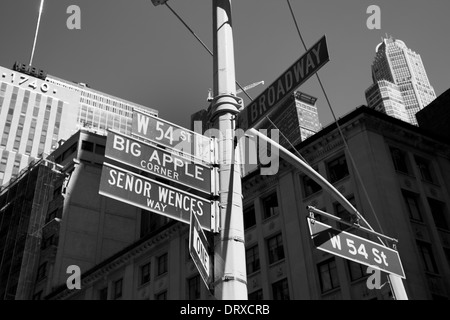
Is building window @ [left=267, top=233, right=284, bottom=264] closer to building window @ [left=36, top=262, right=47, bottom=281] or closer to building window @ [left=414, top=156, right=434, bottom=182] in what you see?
building window @ [left=414, top=156, right=434, bottom=182]

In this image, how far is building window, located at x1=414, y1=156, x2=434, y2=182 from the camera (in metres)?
35.7

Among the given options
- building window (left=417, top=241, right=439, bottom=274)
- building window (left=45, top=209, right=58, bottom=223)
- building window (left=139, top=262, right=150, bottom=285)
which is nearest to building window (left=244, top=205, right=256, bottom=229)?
building window (left=139, top=262, right=150, bottom=285)

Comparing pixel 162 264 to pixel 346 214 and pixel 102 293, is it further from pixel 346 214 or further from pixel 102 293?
pixel 346 214

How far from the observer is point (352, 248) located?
35.7 ft

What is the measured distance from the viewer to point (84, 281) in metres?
49.4

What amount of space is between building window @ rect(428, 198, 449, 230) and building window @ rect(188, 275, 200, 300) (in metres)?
16.8

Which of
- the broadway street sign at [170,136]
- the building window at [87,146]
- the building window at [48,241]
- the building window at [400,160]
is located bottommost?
the broadway street sign at [170,136]

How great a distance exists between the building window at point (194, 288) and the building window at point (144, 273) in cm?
546

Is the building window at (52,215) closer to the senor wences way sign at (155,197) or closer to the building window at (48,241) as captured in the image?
the building window at (48,241)

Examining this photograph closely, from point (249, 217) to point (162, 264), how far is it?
380 inches

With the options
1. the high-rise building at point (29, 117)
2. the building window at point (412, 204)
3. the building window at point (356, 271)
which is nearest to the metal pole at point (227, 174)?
the building window at point (356, 271)

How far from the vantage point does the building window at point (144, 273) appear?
43.7 metres
